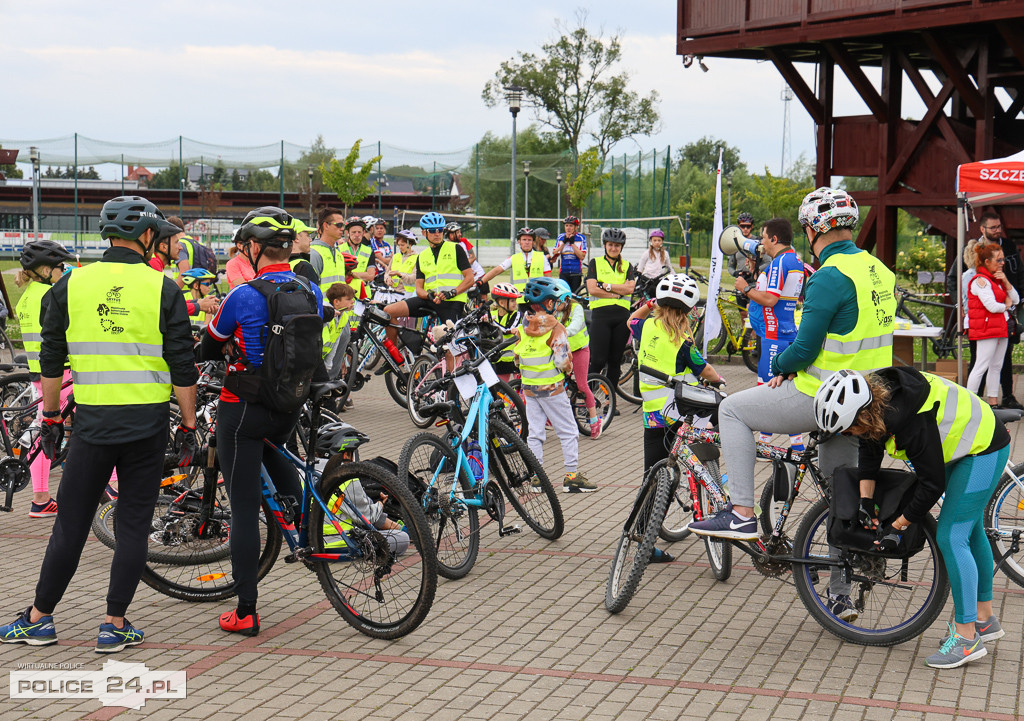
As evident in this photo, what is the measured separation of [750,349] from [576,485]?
8.87 metres

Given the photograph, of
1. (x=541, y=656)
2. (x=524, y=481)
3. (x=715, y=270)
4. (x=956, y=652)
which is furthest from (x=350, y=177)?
(x=956, y=652)

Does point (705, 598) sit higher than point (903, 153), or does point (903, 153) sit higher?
point (903, 153)

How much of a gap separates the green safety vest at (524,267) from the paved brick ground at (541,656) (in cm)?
867

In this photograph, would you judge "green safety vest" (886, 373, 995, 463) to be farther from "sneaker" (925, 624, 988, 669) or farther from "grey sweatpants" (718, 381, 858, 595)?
"sneaker" (925, 624, 988, 669)

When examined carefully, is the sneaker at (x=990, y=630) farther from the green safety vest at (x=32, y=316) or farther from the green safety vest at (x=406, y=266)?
the green safety vest at (x=406, y=266)

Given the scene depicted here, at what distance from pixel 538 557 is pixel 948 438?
291cm

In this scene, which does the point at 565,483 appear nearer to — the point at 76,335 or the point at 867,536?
the point at 867,536

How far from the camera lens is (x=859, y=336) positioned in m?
5.66

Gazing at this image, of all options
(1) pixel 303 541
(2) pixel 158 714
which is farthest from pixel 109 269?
(2) pixel 158 714

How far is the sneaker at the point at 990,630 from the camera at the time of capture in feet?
17.6

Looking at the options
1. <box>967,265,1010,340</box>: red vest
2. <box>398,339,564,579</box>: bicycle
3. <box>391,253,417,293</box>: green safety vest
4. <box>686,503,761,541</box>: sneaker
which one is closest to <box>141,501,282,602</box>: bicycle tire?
<box>398,339,564,579</box>: bicycle

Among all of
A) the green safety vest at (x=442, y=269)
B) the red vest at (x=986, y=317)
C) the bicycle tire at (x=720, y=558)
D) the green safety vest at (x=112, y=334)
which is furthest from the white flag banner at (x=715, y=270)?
the green safety vest at (x=112, y=334)

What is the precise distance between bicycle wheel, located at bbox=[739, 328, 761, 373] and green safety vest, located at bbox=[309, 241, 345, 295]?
24.3ft

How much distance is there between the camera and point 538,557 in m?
7.20
